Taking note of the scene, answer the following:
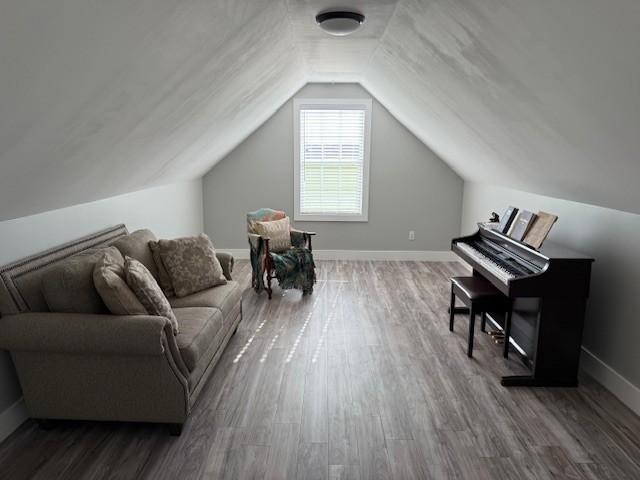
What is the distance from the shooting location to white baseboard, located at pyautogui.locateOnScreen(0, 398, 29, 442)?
241 cm

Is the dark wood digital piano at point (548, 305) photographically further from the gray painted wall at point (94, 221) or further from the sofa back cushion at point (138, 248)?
the gray painted wall at point (94, 221)

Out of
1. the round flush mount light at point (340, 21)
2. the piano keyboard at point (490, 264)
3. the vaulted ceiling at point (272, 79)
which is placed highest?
the round flush mount light at point (340, 21)

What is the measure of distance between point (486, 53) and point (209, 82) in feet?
5.34

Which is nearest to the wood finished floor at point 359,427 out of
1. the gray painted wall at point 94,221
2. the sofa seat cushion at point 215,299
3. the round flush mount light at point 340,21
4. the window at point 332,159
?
the sofa seat cushion at point 215,299

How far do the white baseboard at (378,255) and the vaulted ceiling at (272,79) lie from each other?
2.42 m

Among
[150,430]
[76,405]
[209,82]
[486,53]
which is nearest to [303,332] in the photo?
[150,430]

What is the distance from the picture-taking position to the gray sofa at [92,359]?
89.3 inches

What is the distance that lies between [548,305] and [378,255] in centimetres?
368

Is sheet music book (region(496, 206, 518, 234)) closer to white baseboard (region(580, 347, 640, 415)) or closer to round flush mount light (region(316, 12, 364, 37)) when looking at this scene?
white baseboard (region(580, 347, 640, 415))

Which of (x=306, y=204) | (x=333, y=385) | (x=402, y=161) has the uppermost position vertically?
(x=402, y=161)

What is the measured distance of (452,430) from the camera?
2.54 m

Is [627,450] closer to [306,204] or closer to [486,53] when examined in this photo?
[486,53]

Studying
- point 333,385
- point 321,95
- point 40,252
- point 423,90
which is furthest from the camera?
point 321,95

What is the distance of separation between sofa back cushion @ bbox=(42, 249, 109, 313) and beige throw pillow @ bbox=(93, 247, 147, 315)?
66 millimetres
